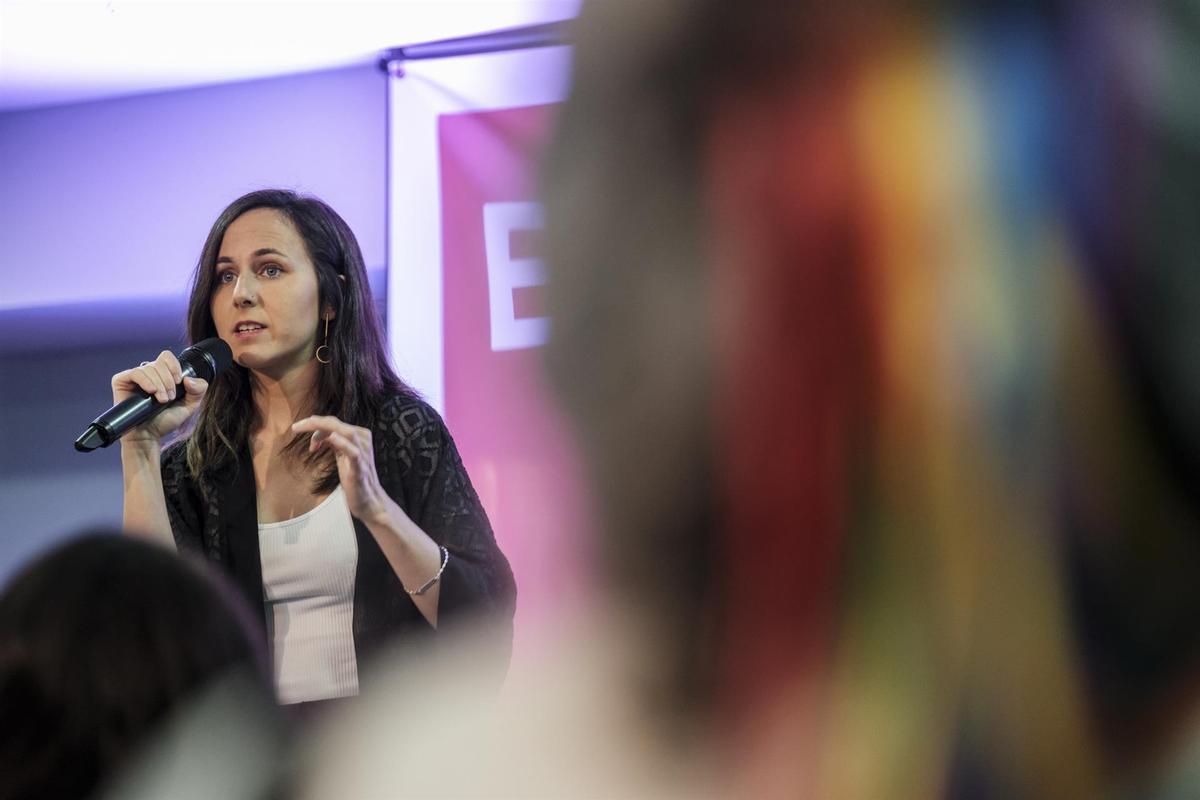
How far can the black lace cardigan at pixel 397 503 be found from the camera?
1476 millimetres

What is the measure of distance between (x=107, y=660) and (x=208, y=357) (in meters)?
1.14

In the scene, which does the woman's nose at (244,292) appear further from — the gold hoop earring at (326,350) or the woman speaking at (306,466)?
the gold hoop earring at (326,350)

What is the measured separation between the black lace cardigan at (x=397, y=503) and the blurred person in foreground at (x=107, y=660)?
781 millimetres

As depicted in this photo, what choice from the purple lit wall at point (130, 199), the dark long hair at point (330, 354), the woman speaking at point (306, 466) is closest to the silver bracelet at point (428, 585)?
the woman speaking at point (306, 466)

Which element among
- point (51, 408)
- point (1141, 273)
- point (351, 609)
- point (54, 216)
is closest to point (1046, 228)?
point (1141, 273)

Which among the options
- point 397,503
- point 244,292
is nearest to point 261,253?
point 244,292

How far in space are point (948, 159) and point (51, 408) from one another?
157 inches

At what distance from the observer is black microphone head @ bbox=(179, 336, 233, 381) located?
1.65m

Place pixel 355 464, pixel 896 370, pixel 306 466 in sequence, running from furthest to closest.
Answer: pixel 306 466 < pixel 355 464 < pixel 896 370

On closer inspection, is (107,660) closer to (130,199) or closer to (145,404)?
(145,404)

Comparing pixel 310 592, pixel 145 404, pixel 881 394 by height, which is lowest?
pixel 310 592

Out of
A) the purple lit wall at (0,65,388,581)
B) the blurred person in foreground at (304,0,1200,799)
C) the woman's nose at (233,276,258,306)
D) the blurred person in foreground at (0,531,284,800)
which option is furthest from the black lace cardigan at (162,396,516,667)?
the purple lit wall at (0,65,388,581)

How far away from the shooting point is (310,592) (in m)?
1.55

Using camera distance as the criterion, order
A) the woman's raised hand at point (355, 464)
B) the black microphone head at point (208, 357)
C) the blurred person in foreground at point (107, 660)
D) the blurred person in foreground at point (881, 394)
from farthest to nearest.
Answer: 1. the black microphone head at point (208, 357)
2. the woman's raised hand at point (355, 464)
3. the blurred person in foreground at point (107, 660)
4. the blurred person in foreground at point (881, 394)
